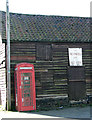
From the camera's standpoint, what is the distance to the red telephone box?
554 inches

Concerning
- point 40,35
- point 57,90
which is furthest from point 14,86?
point 40,35

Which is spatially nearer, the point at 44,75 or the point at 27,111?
the point at 27,111

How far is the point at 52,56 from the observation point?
53.5ft

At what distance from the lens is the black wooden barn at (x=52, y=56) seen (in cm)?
1577

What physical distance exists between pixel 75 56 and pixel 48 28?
3013mm

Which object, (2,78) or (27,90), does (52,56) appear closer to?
(27,90)

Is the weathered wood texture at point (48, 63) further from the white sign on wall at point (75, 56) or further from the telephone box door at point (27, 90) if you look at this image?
the telephone box door at point (27, 90)

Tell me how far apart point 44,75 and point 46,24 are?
437 centimetres

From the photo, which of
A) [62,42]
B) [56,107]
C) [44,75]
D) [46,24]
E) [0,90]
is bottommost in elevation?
[56,107]

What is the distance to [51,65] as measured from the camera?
638 inches

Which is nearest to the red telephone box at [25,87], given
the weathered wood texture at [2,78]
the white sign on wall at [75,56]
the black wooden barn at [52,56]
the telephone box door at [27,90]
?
the telephone box door at [27,90]

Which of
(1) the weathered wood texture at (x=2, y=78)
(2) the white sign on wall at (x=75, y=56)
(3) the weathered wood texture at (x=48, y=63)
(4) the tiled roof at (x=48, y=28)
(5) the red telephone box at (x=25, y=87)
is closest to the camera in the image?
(5) the red telephone box at (x=25, y=87)

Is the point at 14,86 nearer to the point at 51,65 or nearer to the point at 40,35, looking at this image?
the point at 51,65

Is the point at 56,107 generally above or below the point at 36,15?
below
